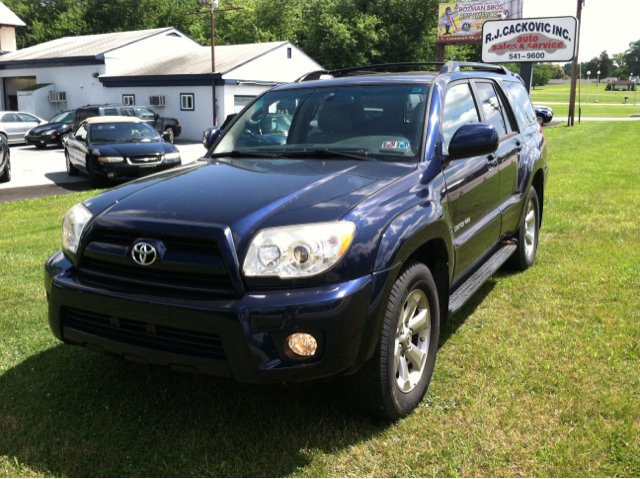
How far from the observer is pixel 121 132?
47.5 feet

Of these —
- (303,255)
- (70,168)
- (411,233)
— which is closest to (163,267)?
(303,255)

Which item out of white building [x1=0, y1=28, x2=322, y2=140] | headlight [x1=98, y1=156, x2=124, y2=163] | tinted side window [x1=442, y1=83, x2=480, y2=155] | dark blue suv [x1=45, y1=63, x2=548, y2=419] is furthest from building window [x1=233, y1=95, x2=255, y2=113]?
dark blue suv [x1=45, y1=63, x2=548, y2=419]

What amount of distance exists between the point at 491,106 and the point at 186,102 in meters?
27.1

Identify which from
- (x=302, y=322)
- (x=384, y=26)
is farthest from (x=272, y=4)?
(x=302, y=322)

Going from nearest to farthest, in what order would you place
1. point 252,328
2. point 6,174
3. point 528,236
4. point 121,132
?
point 252,328
point 528,236
point 6,174
point 121,132

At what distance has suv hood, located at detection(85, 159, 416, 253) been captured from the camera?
280 centimetres

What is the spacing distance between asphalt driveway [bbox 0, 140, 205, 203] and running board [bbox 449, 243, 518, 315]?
8.95 m

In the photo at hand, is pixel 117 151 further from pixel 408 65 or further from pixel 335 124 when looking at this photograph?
pixel 335 124

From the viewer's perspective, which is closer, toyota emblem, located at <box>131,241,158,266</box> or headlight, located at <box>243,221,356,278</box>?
headlight, located at <box>243,221,356,278</box>

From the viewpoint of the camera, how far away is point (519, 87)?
19.6ft

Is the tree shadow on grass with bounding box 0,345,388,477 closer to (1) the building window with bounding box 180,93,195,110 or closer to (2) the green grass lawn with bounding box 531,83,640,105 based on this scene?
(1) the building window with bounding box 180,93,195,110

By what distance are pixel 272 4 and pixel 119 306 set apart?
6136 cm

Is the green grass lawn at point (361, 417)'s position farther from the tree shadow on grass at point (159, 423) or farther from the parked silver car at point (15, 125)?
the parked silver car at point (15, 125)

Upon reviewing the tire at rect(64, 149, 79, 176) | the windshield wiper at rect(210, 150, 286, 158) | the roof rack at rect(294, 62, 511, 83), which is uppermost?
the roof rack at rect(294, 62, 511, 83)
